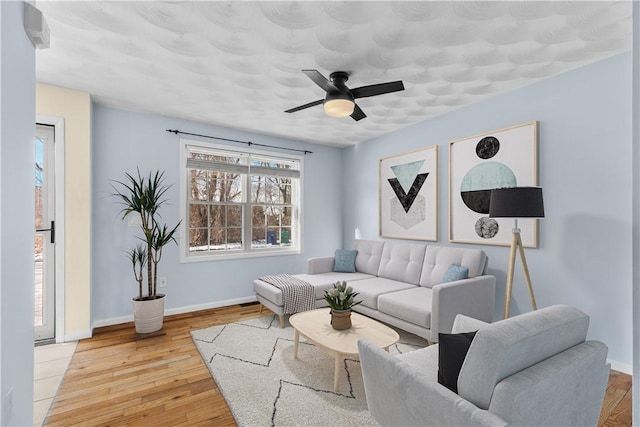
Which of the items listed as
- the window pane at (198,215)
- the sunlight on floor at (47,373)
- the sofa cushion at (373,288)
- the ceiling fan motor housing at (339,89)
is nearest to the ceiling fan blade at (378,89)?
the ceiling fan motor housing at (339,89)

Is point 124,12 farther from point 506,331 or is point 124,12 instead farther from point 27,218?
point 506,331

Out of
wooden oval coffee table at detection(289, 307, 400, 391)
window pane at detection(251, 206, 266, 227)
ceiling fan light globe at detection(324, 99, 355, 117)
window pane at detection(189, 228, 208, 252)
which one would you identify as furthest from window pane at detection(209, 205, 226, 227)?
ceiling fan light globe at detection(324, 99, 355, 117)

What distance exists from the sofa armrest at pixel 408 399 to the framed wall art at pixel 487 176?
89.4 inches

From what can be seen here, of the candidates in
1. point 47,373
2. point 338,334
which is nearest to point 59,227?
point 47,373

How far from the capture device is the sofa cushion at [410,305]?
8.92 feet

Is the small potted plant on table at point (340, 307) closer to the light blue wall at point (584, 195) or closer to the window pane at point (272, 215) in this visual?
the light blue wall at point (584, 195)

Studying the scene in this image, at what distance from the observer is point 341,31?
2076 millimetres

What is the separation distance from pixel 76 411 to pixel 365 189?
164 inches

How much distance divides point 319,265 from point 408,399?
2.94 metres

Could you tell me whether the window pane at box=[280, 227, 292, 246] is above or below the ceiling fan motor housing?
below

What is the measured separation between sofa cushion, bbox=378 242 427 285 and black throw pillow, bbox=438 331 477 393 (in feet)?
7.63

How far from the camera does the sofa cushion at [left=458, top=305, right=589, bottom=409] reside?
3.67ft

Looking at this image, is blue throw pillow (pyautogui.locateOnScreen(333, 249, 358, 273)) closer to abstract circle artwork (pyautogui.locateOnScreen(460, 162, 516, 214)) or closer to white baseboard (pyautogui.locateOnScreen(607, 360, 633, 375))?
abstract circle artwork (pyautogui.locateOnScreen(460, 162, 516, 214))

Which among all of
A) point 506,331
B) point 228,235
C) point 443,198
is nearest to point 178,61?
point 228,235
